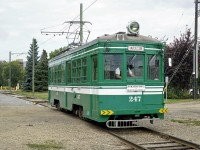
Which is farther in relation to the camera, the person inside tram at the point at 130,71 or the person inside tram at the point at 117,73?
the person inside tram at the point at 130,71

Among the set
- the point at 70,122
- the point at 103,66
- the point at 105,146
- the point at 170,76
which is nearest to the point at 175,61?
the point at 170,76

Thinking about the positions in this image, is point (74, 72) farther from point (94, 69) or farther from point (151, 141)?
point (151, 141)

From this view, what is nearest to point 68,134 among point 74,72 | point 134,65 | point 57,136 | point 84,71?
point 57,136

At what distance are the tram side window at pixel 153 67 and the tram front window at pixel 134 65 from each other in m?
0.35

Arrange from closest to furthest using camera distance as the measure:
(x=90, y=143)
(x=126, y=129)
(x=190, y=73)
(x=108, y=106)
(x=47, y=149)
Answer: (x=47, y=149), (x=90, y=143), (x=108, y=106), (x=126, y=129), (x=190, y=73)

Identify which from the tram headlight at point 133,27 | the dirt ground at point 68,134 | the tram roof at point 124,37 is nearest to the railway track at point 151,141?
the dirt ground at point 68,134

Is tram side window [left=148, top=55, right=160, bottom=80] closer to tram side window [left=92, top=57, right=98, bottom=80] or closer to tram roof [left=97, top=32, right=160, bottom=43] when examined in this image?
tram roof [left=97, top=32, right=160, bottom=43]

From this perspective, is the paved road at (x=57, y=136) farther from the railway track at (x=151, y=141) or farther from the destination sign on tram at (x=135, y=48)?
the destination sign on tram at (x=135, y=48)

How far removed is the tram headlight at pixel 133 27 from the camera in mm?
14266

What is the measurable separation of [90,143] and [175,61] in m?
29.4

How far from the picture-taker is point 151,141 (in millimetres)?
11656

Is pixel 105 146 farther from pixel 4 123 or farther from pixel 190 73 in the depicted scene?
pixel 190 73

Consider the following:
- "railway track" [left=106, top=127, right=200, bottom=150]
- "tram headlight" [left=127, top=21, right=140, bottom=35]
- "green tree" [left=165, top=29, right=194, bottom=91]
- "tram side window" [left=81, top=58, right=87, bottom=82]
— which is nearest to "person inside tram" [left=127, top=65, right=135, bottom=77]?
"tram headlight" [left=127, top=21, right=140, bottom=35]

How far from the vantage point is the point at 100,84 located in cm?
1334
